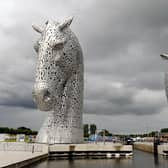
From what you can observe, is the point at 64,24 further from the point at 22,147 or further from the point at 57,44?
the point at 22,147

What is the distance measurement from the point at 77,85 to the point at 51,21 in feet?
13.7

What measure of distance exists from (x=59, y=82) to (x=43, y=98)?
182cm

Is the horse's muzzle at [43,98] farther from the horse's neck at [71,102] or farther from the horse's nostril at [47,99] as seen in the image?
the horse's neck at [71,102]

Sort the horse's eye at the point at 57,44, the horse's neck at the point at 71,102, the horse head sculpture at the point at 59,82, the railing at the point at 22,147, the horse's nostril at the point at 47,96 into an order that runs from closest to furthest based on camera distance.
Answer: the railing at the point at 22,147
the horse's nostril at the point at 47,96
the horse head sculpture at the point at 59,82
the horse's eye at the point at 57,44
the horse's neck at the point at 71,102

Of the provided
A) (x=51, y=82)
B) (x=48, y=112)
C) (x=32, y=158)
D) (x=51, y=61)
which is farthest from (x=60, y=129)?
(x=32, y=158)

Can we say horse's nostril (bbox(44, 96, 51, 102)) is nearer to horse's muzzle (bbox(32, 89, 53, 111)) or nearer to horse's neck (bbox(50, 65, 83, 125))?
horse's muzzle (bbox(32, 89, 53, 111))

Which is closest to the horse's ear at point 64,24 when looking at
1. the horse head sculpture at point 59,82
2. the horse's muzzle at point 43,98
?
the horse head sculpture at point 59,82

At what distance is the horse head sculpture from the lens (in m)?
17.4

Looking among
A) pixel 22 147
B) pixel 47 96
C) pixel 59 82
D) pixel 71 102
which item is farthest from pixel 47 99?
pixel 22 147

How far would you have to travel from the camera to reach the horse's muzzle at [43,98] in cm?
1680

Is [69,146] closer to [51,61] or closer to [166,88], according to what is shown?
[51,61]

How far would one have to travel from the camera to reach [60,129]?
60.7 ft

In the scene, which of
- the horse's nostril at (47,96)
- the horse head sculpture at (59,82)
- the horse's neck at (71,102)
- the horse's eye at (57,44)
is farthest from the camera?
the horse's neck at (71,102)

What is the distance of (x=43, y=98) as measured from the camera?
16.9 m
